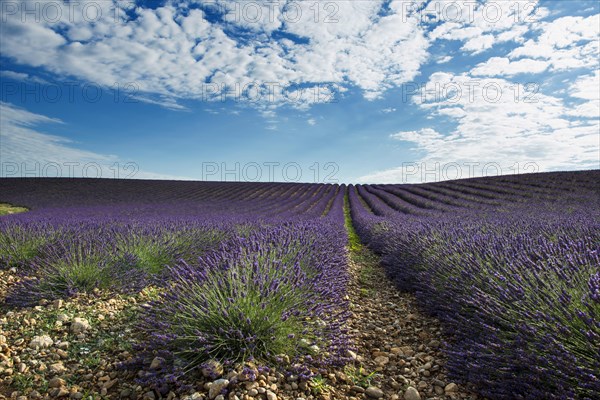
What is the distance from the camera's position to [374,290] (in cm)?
463

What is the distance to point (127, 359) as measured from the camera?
2.36 metres

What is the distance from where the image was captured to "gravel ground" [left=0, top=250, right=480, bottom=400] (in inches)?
79.5

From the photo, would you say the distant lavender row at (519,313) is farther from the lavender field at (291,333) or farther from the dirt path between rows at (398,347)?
the dirt path between rows at (398,347)

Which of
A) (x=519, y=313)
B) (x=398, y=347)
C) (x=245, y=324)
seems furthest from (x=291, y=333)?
(x=519, y=313)

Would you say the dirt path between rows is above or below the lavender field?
below

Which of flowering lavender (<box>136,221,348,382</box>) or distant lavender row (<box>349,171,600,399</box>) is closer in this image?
distant lavender row (<box>349,171,600,399</box>)

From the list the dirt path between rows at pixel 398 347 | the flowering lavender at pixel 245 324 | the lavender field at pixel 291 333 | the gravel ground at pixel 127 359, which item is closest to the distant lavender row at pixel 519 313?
the lavender field at pixel 291 333

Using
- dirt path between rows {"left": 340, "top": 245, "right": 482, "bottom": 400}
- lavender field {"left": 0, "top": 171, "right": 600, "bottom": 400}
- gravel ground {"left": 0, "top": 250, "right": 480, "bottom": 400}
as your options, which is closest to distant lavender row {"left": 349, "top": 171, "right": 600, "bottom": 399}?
lavender field {"left": 0, "top": 171, "right": 600, "bottom": 400}

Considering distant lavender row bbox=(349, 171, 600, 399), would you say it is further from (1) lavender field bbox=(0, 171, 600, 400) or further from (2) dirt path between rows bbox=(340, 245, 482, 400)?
(2) dirt path between rows bbox=(340, 245, 482, 400)

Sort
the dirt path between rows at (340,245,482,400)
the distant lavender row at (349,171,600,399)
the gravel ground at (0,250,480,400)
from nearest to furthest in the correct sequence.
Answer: the distant lavender row at (349,171,600,399) < the gravel ground at (0,250,480,400) < the dirt path between rows at (340,245,482,400)

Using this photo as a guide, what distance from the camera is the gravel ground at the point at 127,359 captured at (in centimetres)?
202

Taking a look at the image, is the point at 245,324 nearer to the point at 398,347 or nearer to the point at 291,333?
the point at 291,333

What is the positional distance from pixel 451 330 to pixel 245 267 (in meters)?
1.74

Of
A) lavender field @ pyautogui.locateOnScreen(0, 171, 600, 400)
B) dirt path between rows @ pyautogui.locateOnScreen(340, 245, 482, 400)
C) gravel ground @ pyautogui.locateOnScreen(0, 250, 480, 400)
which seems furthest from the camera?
dirt path between rows @ pyautogui.locateOnScreen(340, 245, 482, 400)
